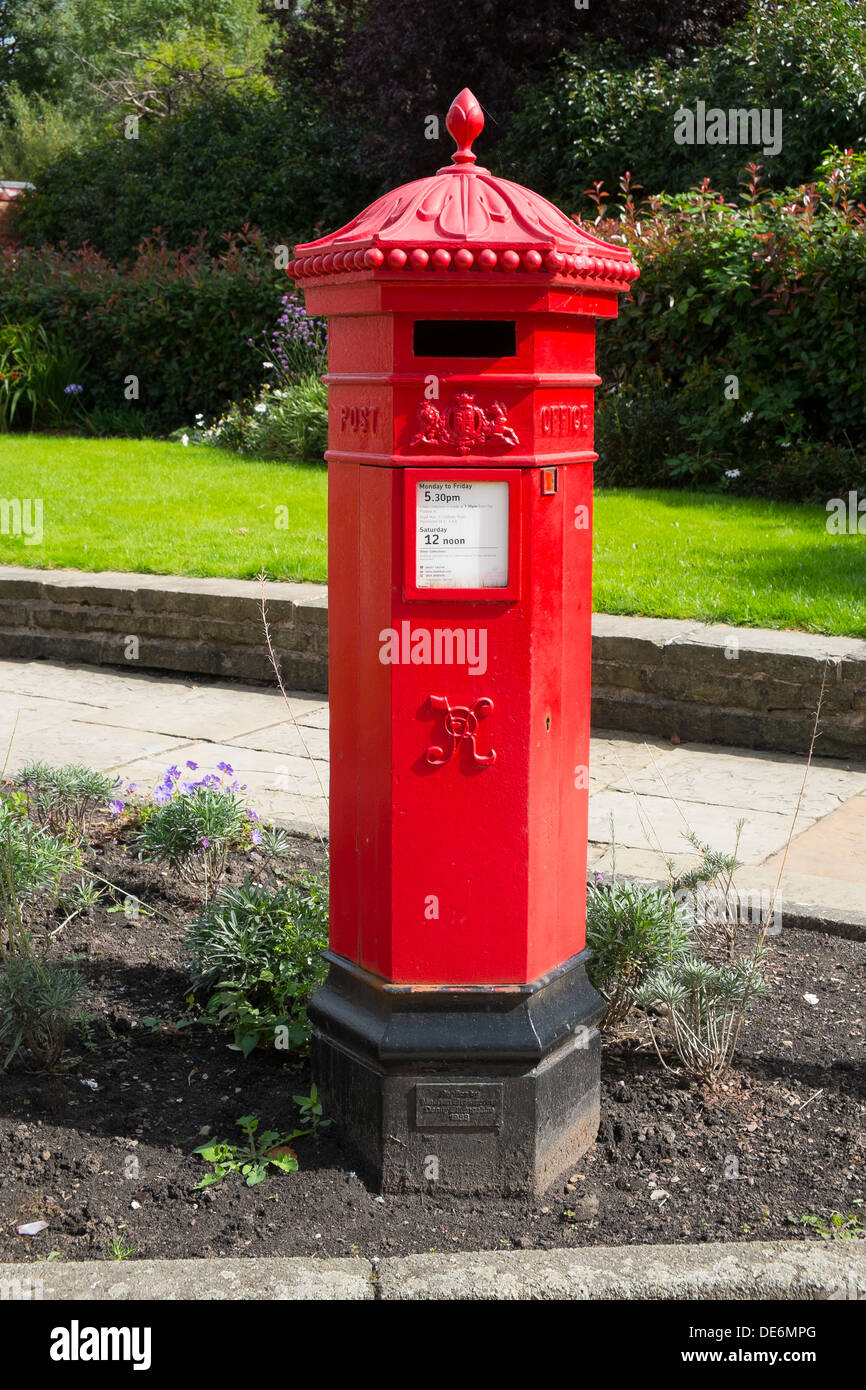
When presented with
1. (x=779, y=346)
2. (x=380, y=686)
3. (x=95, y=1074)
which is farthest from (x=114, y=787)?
(x=779, y=346)

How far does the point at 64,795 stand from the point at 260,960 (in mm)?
1558

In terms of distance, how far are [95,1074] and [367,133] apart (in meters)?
14.6

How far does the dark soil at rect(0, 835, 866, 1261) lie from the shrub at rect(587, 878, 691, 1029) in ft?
0.41

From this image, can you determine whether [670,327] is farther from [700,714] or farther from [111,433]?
[111,433]

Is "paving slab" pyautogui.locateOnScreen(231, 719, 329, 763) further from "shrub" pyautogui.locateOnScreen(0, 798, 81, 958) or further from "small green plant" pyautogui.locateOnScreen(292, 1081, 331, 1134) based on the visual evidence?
"small green plant" pyautogui.locateOnScreen(292, 1081, 331, 1134)

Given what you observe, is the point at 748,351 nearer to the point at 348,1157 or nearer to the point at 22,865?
the point at 22,865

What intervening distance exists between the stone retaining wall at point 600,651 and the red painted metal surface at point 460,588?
2.88 meters

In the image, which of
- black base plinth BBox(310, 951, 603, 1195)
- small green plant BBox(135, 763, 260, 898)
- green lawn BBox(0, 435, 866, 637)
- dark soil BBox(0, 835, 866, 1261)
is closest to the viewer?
dark soil BBox(0, 835, 866, 1261)

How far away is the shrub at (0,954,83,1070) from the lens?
309 centimetres

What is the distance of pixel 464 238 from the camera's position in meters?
2.41

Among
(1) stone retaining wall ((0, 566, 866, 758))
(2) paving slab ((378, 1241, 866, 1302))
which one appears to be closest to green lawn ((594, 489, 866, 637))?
(1) stone retaining wall ((0, 566, 866, 758))

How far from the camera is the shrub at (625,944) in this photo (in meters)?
3.22

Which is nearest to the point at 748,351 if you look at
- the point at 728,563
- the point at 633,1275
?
the point at 728,563

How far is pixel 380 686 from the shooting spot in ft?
8.61
